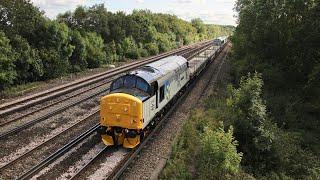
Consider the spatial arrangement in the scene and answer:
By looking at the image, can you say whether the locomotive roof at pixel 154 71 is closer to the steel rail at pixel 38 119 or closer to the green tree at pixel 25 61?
the steel rail at pixel 38 119

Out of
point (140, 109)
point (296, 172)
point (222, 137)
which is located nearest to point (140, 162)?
point (140, 109)

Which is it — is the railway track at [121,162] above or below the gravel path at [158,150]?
above

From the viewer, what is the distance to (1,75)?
28.9 meters

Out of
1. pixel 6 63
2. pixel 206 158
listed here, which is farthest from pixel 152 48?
pixel 206 158

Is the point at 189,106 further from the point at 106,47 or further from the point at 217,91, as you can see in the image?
the point at 106,47

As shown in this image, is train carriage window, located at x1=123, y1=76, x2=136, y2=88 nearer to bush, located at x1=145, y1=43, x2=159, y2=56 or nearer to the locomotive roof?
the locomotive roof

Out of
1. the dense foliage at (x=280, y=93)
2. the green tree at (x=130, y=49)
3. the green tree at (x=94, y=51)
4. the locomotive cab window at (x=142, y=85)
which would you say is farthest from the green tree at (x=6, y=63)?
the green tree at (x=130, y=49)

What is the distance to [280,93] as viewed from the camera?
27484 mm

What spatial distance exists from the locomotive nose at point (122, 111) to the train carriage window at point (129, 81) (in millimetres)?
1394

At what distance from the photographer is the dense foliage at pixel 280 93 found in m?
17.1

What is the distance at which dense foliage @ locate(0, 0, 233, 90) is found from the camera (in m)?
33.1

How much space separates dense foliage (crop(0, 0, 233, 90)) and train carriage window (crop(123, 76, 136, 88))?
1536cm

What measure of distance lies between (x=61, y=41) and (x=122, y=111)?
25619 mm

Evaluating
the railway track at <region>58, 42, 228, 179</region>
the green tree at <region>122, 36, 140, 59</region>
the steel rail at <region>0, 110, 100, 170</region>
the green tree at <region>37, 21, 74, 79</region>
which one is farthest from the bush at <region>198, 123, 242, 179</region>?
the green tree at <region>122, 36, 140, 59</region>
